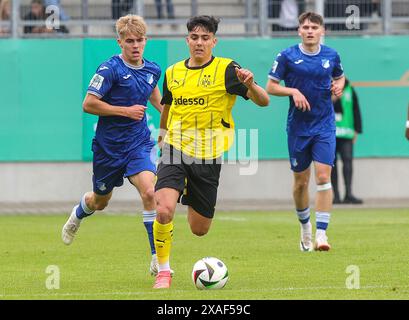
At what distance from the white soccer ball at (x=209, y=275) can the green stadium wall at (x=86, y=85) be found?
12.7m

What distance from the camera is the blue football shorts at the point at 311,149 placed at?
1426cm

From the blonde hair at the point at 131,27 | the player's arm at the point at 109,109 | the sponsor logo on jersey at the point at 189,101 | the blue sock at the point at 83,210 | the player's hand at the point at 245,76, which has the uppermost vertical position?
the blonde hair at the point at 131,27

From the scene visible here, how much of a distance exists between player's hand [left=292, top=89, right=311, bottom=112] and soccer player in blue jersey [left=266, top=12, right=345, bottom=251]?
257 mm

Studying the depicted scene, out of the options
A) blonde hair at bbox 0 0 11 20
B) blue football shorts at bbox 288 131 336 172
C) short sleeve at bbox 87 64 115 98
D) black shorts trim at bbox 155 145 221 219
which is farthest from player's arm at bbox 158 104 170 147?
blonde hair at bbox 0 0 11 20

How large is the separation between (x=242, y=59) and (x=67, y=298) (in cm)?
1440

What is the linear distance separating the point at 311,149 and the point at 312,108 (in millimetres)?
485

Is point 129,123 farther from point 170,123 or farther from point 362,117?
point 362,117

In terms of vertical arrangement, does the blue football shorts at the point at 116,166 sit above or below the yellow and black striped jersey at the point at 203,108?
below

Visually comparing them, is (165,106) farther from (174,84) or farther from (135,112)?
(135,112)

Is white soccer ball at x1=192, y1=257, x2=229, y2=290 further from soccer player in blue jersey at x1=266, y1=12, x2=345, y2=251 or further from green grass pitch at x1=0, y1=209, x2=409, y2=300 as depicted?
soccer player in blue jersey at x1=266, y1=12, x2=345, y2=251

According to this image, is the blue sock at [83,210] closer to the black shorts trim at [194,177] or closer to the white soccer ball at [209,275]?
the black shorts trim at [194,177]

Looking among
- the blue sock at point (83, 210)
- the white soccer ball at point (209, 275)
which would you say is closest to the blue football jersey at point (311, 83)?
the blue sock at point (83, 210)

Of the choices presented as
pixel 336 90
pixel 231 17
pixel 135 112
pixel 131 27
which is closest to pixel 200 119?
pixel 135 112

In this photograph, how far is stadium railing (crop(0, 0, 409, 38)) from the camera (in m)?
24.0
